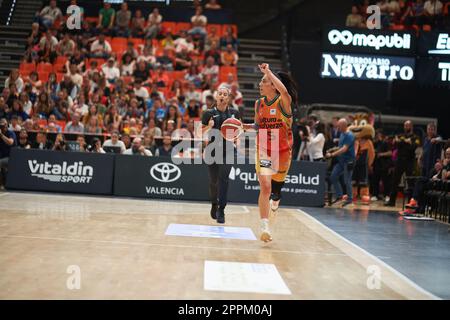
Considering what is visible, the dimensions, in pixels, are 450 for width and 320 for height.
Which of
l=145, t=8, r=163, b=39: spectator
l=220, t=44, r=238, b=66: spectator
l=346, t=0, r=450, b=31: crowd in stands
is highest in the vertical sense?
l=346, t=0, r=450, b=31: crowd in stands

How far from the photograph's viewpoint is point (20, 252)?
6883 millimetres

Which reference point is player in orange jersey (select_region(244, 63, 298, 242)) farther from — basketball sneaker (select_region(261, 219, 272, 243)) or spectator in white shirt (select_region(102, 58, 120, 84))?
spectator in white shirt (select_region(102, 58, 120, 84))

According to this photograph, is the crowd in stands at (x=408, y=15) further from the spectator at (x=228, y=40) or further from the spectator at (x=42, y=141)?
the spectator at (x=42, y=141)

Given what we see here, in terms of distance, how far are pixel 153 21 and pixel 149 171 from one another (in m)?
7.75

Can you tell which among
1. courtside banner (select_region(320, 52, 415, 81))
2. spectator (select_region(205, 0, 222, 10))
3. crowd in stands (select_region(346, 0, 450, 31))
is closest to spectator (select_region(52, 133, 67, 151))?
courtside banner (select_region(320, 52, 415, 81))

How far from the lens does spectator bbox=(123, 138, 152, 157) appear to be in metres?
15.3

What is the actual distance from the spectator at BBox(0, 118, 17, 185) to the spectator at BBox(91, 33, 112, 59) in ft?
18.3

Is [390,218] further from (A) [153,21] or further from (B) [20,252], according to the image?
(A) [153,21]

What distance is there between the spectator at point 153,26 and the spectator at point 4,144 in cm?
701

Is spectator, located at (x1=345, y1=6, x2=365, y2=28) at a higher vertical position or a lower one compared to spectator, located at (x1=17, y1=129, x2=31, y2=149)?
higher

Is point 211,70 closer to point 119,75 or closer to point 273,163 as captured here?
point 119,75

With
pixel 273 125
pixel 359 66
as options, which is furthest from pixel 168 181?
pixel 359 66

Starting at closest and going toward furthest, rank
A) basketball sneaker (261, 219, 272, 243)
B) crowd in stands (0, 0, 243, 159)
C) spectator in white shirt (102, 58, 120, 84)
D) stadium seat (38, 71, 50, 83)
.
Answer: basketball sneaker (261, 219, 272, 243)
crowd in stands (0, 0, 243, 159)
spectator in white shirt (102, 58, 120, 84)
stadium seat (38, 71, 50, 83)

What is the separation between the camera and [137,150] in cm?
1541
